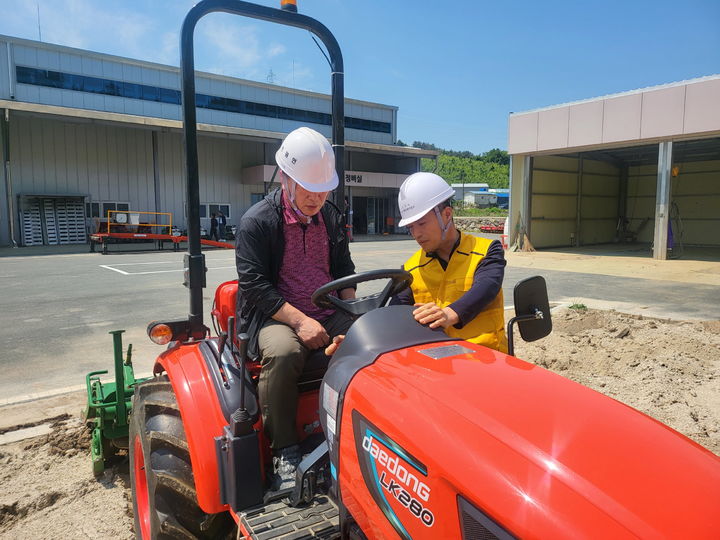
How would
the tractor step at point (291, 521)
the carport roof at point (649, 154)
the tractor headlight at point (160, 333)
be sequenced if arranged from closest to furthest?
the tractor step at point (291, 521) → the tractor headlight at point (160, 333) → the carport roof at point (649, 154)

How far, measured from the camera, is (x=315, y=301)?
181cm

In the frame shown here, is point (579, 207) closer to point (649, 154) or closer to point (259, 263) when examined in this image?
point (649, 154)

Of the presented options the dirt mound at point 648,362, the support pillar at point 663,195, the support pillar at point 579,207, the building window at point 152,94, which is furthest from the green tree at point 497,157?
the dirt mound at point 648,362

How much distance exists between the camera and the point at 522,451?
1035 millimetres

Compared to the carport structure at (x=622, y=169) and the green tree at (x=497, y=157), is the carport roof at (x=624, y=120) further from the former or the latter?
the green tree at (x=497, y=157)

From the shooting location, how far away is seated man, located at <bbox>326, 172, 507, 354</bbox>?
7.34ft

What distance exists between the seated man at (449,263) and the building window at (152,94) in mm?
17793

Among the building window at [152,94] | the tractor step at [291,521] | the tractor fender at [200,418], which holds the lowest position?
the tractor step at [291,521]

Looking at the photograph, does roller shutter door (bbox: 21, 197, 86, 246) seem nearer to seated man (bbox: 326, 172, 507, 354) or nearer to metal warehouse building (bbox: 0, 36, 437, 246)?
metal warehouse building (bbox: 0, 36, 437, 246)

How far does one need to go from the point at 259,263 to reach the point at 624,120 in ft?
52.2

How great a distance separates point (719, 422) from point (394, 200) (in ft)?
94.3

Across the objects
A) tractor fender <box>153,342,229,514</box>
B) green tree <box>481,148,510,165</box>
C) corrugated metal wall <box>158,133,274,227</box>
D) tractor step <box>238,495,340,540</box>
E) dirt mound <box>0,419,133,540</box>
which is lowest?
dirt mound <box>0,419,133,540</box>

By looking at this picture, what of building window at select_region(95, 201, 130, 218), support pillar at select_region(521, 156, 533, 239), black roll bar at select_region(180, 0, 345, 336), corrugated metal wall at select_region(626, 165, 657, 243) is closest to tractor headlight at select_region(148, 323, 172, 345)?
black roll bar at select_region(180, 0, 345, 336)

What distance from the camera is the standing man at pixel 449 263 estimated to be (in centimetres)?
224
